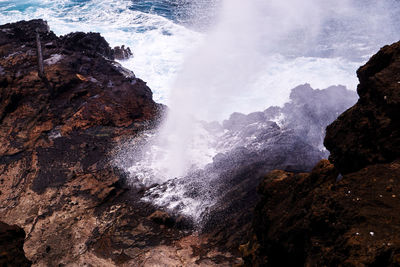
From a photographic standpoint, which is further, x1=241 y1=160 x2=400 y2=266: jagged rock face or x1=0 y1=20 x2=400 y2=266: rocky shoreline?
x1=0 y1=20 x2=400 y2=266: rocky shoreline

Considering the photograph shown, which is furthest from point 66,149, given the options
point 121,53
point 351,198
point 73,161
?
point 121,53

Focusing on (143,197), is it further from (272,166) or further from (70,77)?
(70,77)

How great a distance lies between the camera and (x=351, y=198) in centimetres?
297

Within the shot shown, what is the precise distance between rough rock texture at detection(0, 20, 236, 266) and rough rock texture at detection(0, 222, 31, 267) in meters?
2.41

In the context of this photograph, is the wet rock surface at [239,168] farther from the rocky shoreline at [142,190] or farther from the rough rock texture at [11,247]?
the rough rock texture at [11,247]

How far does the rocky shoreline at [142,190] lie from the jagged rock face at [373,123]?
0.05ft

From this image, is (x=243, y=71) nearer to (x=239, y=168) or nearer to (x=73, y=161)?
(x=239, y=168)

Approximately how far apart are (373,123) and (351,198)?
1011mm

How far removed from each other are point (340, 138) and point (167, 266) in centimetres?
408

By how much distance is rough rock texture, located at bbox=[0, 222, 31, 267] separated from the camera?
3.39 metres

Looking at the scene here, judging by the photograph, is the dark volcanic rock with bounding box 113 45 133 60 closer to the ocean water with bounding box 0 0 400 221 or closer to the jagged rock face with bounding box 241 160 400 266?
the ocean water with bounding box 0 0 400 221

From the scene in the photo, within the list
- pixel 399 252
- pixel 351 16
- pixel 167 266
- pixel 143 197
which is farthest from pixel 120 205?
pixel 351 16

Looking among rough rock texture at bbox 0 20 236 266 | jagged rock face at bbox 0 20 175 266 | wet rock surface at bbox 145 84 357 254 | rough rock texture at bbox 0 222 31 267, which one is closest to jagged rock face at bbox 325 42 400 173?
wet rock surface at bbox 145 84 357 254

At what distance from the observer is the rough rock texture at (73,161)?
6168 mm
